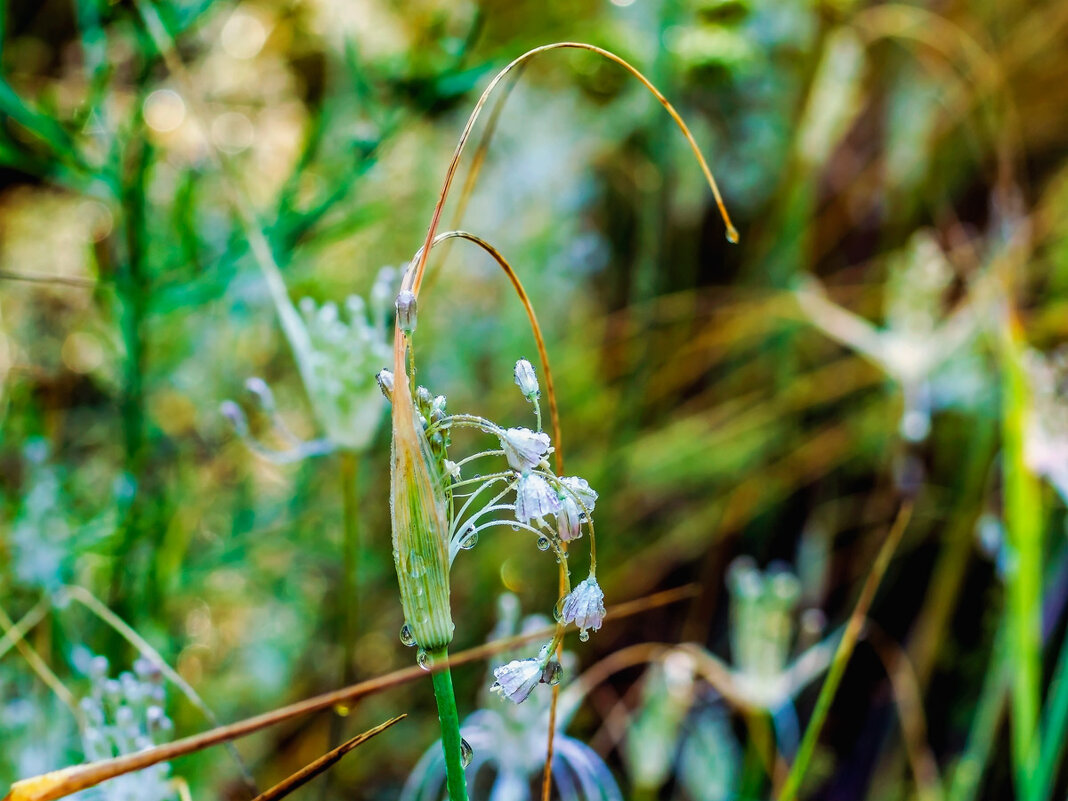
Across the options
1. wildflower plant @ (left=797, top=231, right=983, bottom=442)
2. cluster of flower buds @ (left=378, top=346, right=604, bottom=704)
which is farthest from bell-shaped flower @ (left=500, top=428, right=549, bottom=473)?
wildflower plant @ (left=797, top=231, right=983, bottom=442)

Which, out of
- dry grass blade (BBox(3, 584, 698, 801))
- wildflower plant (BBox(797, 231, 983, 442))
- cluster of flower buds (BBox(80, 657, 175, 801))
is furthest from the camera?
wildflower plant (BBox(797, 231, 983, 442))

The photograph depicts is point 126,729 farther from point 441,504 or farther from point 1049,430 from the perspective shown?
point 1049,430

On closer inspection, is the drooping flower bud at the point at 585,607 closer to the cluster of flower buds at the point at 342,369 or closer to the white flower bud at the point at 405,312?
the white flower bud at the point at 405,312

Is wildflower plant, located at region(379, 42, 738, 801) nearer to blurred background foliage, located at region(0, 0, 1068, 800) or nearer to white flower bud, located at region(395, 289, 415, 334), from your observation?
white flower bud, located at region(395, 289, 415, 334)

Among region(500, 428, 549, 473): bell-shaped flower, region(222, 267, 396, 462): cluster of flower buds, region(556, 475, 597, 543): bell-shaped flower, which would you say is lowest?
region(556, 475, 597, 543): bell-shaped flower

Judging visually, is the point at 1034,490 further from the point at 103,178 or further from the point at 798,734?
the point at 103,178

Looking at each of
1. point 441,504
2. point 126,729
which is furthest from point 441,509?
point 126,729
